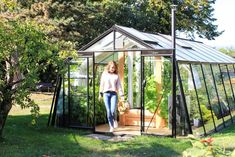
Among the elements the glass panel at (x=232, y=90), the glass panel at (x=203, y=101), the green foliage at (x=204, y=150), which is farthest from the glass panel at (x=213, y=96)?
the green foliage at (x=204, y=150)

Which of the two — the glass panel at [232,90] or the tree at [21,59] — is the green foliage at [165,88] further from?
the glass panel at [232,90]

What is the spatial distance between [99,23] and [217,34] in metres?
11.2

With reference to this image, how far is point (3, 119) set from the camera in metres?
7.95

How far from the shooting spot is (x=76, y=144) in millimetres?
8117

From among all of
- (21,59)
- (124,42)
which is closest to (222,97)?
(124,42)

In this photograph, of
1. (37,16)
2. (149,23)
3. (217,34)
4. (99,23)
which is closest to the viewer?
(37,16)

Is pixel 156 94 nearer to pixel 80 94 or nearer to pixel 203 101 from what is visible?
pixel 203 101

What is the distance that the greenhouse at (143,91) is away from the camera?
925 cm

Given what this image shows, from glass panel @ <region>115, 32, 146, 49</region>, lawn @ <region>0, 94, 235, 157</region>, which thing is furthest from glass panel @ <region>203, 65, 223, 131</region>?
glass panel @ <region>115, 32, 146, 49</region>

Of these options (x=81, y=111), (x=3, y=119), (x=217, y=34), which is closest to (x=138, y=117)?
(x=81, y=111)

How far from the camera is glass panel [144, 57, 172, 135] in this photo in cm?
977

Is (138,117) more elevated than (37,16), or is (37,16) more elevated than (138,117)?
(37,16)

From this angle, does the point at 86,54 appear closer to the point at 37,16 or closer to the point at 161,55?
the point at 161,55

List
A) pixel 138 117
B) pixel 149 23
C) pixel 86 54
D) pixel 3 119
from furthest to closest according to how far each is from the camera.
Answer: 1. pixel 149 23
2. pixel 138 117
3. pixel 86 54
4. pixel 3 119
